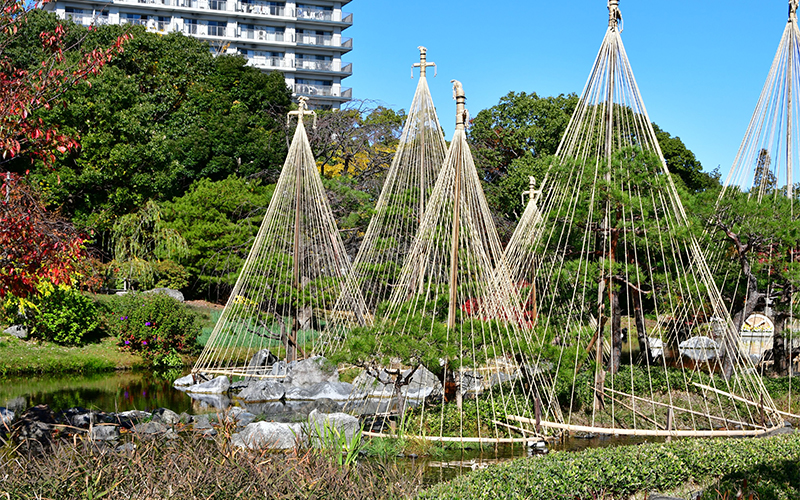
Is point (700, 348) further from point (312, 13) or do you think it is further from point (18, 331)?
point (312, 13)

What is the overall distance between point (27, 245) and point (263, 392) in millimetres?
6159

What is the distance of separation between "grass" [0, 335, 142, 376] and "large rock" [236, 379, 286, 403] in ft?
14.8

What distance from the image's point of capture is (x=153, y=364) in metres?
15.7

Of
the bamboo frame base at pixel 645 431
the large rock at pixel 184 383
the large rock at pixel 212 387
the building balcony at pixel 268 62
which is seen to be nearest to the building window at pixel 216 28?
the building balcony at pixel 268 62

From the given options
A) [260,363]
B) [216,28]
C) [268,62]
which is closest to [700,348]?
[260,363]

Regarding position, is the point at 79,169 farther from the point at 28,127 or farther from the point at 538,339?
the point at 538,339

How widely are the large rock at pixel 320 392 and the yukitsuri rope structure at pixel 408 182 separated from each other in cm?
68

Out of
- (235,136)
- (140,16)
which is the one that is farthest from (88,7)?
(235,136)

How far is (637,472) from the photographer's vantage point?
19.0ft

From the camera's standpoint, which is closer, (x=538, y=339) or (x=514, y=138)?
(x=538, y=339)

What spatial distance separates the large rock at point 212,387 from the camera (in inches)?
500

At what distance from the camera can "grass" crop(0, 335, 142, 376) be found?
564 inches

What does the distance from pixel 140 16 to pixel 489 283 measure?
119ft

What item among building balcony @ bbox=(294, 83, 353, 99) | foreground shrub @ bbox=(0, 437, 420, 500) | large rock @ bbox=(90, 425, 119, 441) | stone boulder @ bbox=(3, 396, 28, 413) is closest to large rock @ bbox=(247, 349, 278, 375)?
stone boulder @ bbox=(3, 396, 28, 413)
